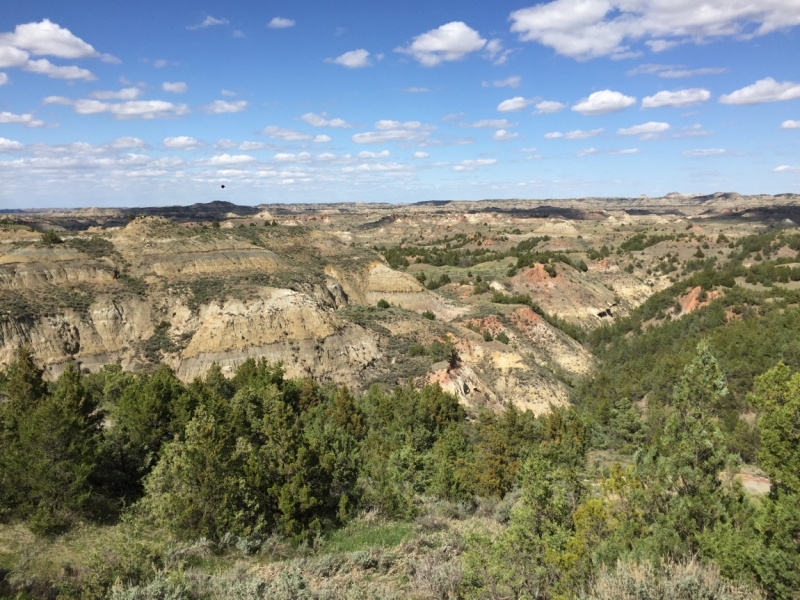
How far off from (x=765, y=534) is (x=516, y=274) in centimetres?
7685

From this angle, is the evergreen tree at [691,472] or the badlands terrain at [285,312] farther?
the badlands terrain at [285,312]

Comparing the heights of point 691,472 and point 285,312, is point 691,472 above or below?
above

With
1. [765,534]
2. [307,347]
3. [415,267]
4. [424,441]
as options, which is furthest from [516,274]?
[765,534]

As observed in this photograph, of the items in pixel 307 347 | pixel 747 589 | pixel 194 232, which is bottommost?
pixel 307 347

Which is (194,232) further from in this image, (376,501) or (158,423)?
(376,501)

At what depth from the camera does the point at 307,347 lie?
47.3m

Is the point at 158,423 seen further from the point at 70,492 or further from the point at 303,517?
the point at 303,517

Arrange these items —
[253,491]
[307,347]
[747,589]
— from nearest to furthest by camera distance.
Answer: [747,589] → [253,491] → [307,347]

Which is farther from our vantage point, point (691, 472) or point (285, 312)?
point (285, 312)

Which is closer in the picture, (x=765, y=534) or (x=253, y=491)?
(x=765, y=534)

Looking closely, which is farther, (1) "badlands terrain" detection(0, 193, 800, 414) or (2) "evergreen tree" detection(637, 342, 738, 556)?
(1) "badlands terrain" detection(0, 193, 800, 414)

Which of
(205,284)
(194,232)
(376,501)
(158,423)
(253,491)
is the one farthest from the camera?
(194,232)

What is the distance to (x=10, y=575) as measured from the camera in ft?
37.7

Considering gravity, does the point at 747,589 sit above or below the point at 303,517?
above
